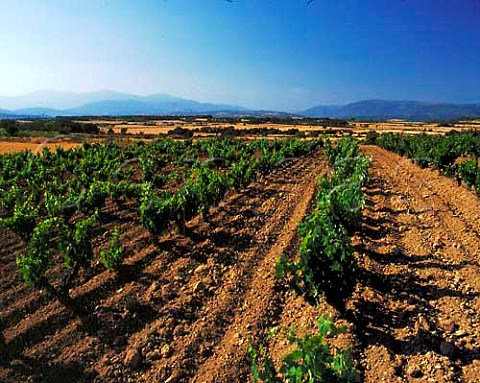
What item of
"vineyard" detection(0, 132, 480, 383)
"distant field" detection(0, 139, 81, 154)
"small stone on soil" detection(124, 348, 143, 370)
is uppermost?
"vineyard" detection(0, 132, 480, 383)

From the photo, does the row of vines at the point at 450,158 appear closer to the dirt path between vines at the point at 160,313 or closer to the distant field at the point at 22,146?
the dirt path between vines at the point at 160,313

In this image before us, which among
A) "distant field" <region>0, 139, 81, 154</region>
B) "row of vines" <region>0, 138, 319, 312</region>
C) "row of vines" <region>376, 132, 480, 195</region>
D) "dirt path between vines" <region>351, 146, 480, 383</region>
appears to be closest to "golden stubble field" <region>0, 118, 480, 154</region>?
"distant field" <region>0, 139, 81, 154</region>

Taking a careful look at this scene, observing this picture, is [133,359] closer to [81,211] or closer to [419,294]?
[419,294]

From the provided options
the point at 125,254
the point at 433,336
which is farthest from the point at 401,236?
the point at 125,254

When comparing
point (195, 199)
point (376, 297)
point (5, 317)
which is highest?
point (195, 199)

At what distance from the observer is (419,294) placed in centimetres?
695

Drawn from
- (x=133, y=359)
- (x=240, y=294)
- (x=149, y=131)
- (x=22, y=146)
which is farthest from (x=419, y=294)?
(x=149, y=131)

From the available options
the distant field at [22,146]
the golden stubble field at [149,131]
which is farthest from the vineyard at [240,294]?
the distant field at [22,146]

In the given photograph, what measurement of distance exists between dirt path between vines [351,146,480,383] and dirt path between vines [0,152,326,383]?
170 cm

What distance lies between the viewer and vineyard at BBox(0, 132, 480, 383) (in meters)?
5.49

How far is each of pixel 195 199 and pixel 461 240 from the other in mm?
6761

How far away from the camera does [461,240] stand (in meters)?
9.52

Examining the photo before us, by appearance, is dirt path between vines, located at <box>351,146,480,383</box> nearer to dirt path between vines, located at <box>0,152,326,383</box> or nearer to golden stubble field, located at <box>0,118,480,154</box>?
dirt path between vines, located at <box>0,152,326,383</box>

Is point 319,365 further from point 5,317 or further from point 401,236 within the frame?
point 401,236
